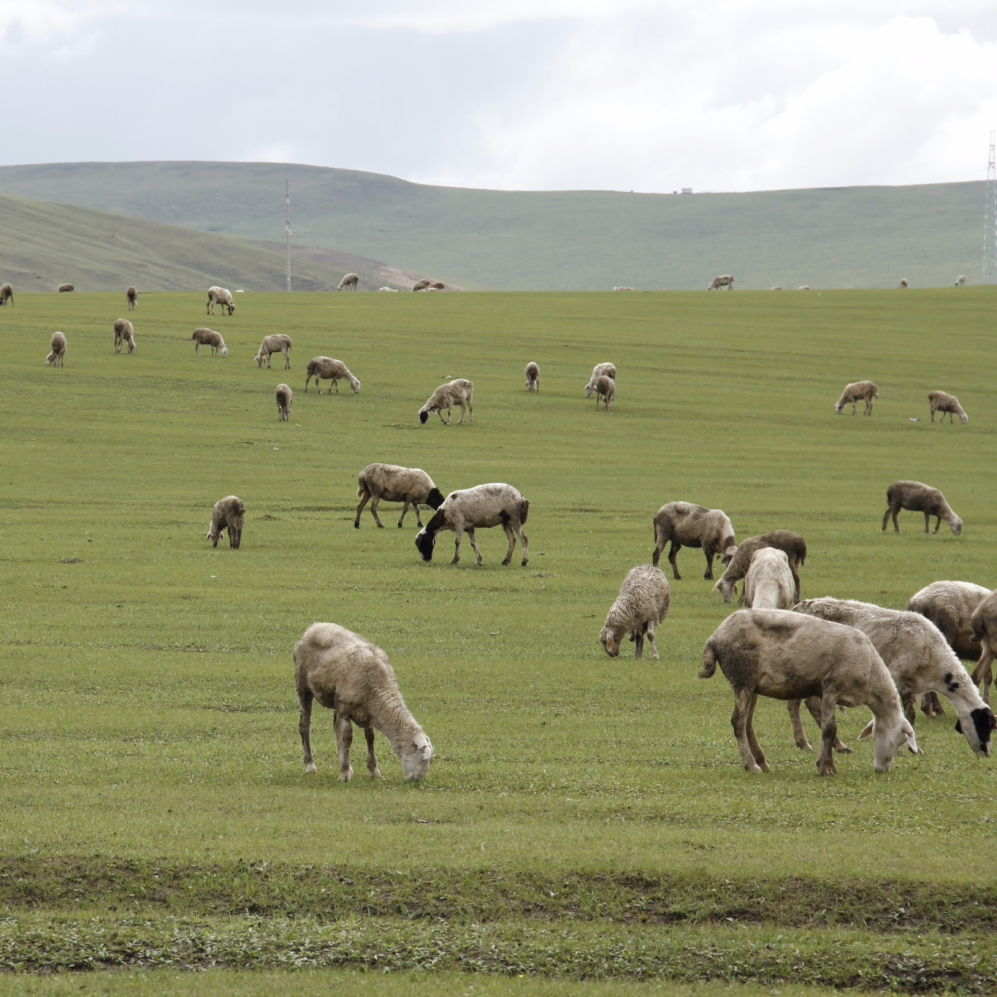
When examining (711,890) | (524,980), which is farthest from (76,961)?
(711,890)

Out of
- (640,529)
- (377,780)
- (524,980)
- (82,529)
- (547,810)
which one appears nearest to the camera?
(524,980)

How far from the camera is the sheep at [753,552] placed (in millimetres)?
20734

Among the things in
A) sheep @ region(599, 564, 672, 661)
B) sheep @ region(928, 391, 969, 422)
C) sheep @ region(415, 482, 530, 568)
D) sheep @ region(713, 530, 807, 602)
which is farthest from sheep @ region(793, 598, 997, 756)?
sheep @ region(928, 391, 969, 422)

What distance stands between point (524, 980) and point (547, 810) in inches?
113

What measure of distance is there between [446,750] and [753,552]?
32.0 feet

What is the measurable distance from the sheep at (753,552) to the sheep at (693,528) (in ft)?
3.54

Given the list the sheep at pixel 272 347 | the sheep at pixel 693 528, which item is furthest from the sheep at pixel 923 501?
the sheep at pixel 272 347

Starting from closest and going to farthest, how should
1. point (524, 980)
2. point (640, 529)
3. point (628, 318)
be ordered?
point (524, 980), point (640, 529), point (628, 318)

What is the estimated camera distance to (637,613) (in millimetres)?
17641

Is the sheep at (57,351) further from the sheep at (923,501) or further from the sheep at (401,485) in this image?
the sheep at (923,501)

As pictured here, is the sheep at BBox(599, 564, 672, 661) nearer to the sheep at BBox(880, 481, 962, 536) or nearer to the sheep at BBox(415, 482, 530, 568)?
the sheep at BBox(415, 482, 530, 568)

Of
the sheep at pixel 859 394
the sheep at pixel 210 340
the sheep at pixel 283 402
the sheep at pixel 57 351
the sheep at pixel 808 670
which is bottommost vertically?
the sheep at pixel 808 670

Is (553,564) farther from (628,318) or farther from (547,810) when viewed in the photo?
(628,318)

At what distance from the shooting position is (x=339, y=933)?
325 inches
